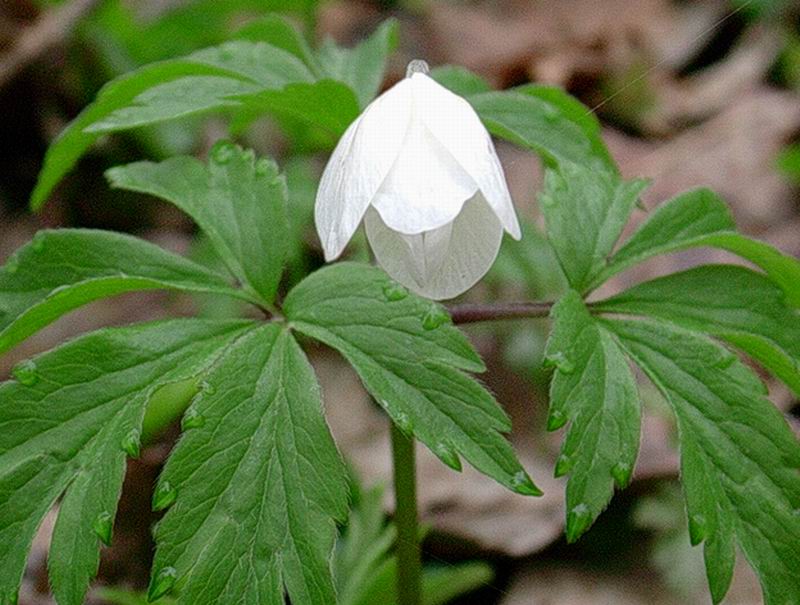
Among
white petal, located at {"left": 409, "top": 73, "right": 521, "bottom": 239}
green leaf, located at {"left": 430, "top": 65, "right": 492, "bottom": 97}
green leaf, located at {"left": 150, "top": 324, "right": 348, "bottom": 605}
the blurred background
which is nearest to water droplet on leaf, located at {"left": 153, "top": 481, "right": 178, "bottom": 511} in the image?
green leaf, located at {"left": 150, "top": 324, "right": 348, "bottom": 605}

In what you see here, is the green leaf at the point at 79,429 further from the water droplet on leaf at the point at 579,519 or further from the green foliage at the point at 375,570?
the green foliage at the point at 375,570

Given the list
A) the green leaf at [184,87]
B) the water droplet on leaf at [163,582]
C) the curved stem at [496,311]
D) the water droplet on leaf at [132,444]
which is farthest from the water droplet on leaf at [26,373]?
the curved stem at [496,311]

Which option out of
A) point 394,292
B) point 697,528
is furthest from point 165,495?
point 697,528

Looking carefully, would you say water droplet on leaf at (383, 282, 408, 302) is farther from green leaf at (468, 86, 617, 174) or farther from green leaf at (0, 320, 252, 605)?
green leaf at (468, 86, 617, 174)

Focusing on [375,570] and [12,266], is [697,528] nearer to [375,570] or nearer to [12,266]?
[375,570]

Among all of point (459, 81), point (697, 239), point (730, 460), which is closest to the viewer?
point (730, 460)

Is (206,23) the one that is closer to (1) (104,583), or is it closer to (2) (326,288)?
(1) (104,583)

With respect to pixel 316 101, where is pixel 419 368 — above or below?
below
